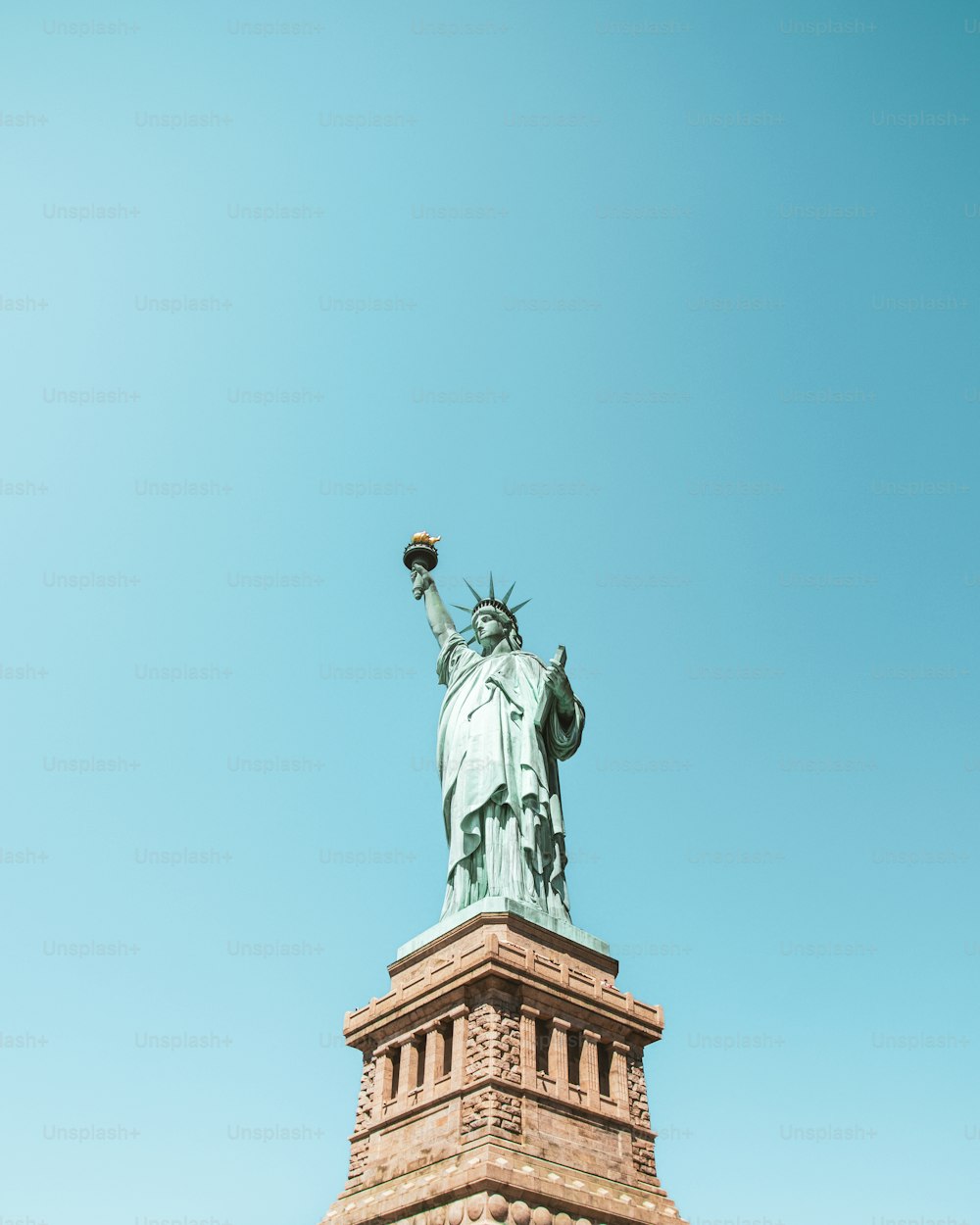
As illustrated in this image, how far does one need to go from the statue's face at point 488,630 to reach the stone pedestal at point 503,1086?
7993 mm

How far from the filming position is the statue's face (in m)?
25.2

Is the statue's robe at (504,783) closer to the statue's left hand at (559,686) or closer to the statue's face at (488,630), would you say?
the statue's left hand at (559,686)

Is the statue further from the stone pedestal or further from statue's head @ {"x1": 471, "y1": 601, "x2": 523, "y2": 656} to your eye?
the stone pedestal

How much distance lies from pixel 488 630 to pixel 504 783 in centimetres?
534

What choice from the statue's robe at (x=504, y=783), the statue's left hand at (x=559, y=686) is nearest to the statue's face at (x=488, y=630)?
the statue's robe at (x=504, y=783)

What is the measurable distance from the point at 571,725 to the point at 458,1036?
25.2 feet

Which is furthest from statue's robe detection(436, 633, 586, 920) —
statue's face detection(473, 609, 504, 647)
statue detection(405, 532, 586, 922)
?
statue's face detection(473, 609, 504, 647)

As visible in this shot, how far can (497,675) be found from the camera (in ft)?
76.2

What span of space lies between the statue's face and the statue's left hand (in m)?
2.98

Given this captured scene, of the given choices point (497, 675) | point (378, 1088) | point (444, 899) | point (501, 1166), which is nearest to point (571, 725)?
point (497, 675)

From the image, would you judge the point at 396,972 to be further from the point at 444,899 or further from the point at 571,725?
the point at 571,725

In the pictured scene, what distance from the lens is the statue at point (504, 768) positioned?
20.2 metres

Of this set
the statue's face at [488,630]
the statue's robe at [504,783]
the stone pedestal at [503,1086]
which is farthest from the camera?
the statue's face at [488,630]

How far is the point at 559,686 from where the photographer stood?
22.1m
